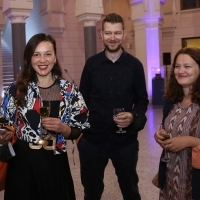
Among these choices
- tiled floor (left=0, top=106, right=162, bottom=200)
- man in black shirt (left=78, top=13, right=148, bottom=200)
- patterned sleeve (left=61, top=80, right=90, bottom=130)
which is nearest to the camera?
patterned sleeve (left=61, top=80, right=90, bottom=130)

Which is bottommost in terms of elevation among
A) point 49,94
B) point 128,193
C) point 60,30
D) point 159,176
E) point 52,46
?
point 128,193

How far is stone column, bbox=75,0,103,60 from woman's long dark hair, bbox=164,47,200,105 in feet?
28.6

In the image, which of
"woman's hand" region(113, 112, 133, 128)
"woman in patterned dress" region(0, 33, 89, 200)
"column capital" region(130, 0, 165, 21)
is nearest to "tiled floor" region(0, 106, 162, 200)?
"woman's hand" region(113, 112, 133, 128)

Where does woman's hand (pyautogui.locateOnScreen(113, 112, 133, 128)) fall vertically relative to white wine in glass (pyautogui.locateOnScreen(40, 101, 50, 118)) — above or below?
below

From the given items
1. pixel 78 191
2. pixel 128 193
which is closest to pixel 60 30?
pixel 78 191

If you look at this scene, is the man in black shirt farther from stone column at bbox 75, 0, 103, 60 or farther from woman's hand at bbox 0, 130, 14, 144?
stone column at bbox 75, 0, 103, 60

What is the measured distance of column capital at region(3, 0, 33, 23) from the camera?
32.1ft

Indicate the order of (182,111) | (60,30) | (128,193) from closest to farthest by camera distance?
1. (182,111)
2. (128,193)
3. (60,30)

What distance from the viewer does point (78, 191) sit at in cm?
421

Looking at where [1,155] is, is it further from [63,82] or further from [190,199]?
[190,199]

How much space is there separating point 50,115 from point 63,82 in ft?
0.91

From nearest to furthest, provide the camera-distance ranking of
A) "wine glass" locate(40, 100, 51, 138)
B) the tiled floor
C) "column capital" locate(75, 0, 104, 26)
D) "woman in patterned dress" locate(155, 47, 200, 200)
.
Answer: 1. "wine glass" locate(40, 100, 51, 138)
2. "woman in patterned dress" locate(155, 47, 200, 200)
3. the tiled floor
4. "column capital" locate(75, 0, 104, 26)

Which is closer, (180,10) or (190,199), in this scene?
(190,199)

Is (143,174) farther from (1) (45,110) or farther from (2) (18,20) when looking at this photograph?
(2) (18,20)
